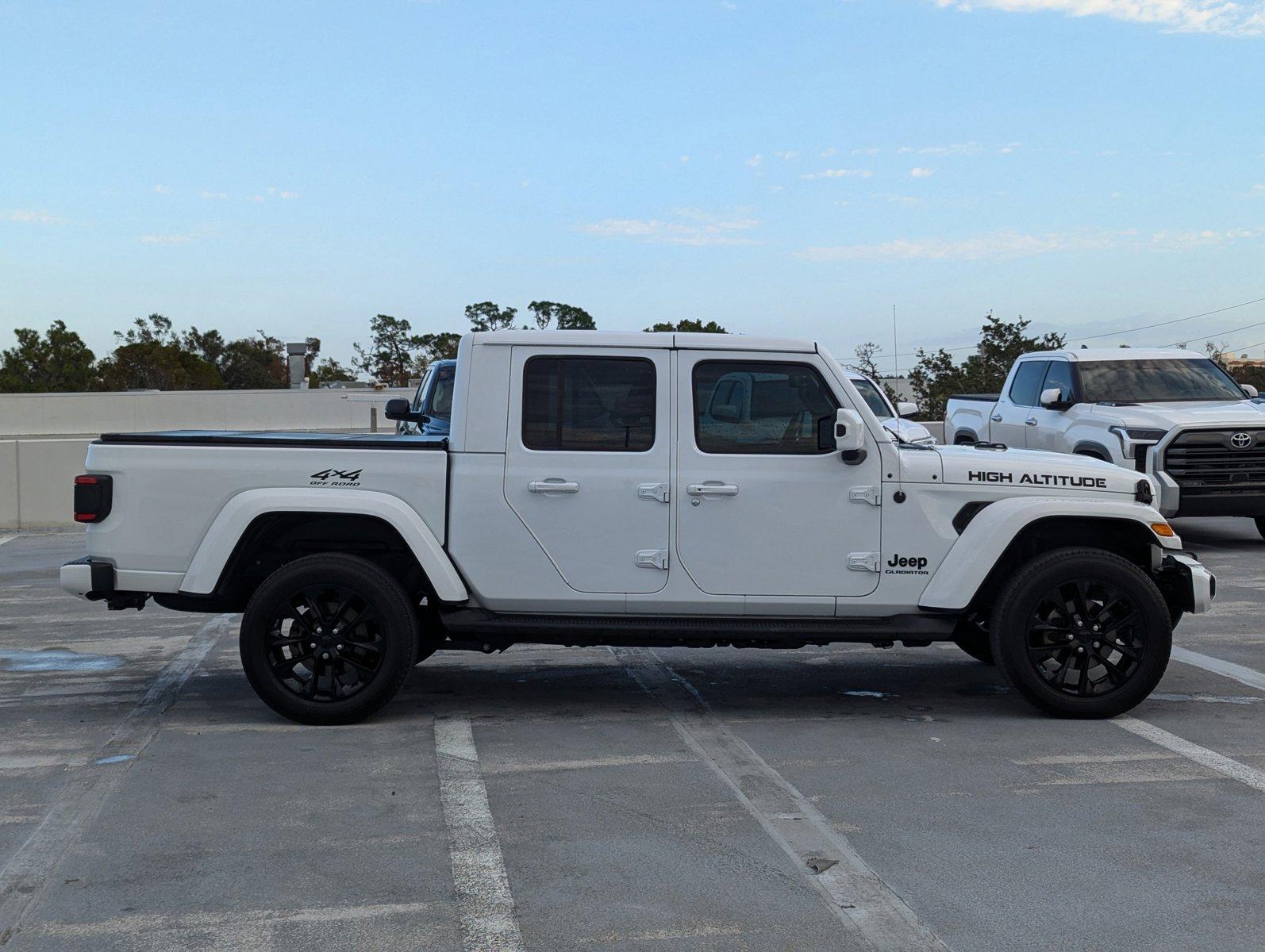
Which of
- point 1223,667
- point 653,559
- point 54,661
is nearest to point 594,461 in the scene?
point 653,559

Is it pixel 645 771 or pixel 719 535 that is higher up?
pixel 719 535

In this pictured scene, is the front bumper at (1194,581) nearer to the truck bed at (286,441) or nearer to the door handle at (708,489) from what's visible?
the door handle at (708,489)

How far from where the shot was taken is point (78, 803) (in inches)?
201

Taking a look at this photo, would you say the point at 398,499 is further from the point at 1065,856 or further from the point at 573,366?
the point at 1065,856

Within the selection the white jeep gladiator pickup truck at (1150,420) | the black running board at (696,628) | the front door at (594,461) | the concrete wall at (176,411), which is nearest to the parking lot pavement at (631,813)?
the black running board at (696,628)

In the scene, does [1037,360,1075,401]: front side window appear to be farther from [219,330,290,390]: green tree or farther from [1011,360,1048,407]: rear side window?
[219,330,290,390]: green tree

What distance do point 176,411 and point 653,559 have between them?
49826mm

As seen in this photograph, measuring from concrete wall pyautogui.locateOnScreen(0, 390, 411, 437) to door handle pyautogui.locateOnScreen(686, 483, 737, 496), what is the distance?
47.0 m

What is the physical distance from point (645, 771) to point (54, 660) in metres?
4.35

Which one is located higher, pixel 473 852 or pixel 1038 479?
pixel 1038 479

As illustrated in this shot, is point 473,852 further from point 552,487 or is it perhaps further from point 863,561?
point 863,561

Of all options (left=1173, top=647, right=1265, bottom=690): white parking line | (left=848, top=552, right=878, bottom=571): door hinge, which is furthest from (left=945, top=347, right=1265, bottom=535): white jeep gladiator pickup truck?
(left=848, top=552, right=878, bottom=571): door hinge

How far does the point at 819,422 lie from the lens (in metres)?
6.33

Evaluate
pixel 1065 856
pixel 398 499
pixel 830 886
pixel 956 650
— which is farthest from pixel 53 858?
pixel 956 650
